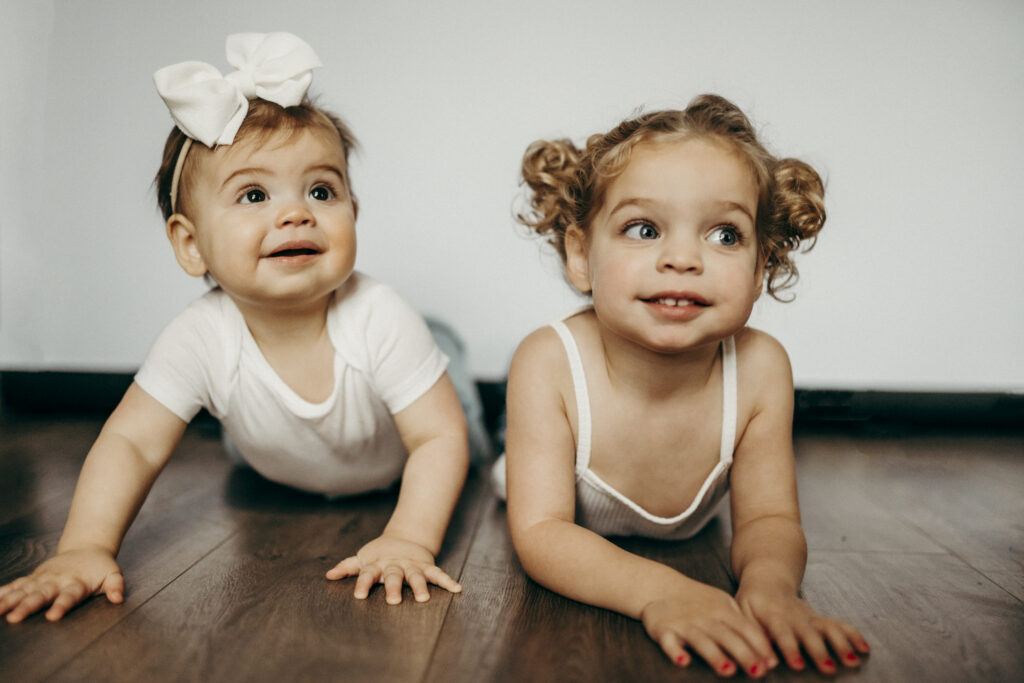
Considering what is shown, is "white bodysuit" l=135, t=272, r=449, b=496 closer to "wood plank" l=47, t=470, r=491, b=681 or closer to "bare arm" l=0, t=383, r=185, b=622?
"bare arm" l=0, t=383, r=185, b=622

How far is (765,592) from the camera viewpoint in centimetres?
67

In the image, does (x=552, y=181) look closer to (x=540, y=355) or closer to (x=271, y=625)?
(x=540, y=355)

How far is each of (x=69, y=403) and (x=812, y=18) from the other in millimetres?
1799

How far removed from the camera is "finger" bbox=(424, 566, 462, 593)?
746 mm

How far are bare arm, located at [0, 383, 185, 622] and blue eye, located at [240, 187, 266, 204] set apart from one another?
282mm

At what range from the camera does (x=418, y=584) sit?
733mm

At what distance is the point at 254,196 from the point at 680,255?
507mm

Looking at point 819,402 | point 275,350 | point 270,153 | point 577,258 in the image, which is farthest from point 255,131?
point 819,402

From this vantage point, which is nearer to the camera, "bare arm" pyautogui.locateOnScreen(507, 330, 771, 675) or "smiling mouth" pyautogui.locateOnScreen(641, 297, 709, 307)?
"bare arm" pyautogui.locateOnScreen(507, 330, 771, 675)

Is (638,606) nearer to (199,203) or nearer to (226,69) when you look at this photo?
(199,203)

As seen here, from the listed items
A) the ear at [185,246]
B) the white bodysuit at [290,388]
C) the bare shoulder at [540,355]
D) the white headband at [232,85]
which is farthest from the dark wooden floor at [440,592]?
the white headband at [232,85]

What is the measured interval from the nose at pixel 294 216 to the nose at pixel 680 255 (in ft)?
1.34

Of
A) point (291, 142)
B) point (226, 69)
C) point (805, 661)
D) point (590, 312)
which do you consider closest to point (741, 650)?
point (805, 661)

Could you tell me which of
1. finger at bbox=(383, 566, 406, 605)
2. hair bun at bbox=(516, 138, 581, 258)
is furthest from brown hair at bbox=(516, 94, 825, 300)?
finger at bbox=(383, 566, 406, 605)
